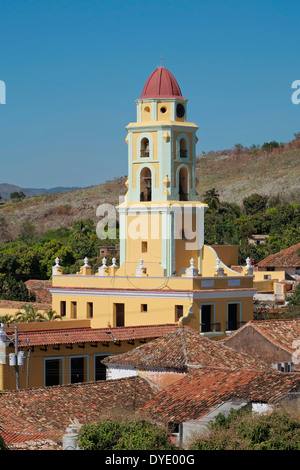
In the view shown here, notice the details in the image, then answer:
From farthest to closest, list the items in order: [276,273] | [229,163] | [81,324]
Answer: [229,163] < [276,273] < [81,324]

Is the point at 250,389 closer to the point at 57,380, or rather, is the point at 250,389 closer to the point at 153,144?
the point at 57,380

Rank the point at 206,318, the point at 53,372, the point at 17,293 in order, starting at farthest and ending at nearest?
1. the point at 17,293
2. the point at 206,318
3. the point at 53,372

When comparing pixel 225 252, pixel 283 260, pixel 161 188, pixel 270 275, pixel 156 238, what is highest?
pixel 161 188

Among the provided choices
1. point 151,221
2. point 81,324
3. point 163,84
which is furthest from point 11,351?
point 163,84

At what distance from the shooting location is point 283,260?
66688mm

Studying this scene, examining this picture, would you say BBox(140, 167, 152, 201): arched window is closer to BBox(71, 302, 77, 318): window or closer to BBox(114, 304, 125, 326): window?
BBox(114, 304, 125, 326): window

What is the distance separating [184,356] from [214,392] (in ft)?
15.1

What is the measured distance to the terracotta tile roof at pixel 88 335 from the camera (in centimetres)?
3009

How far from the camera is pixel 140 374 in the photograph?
26.2 metres

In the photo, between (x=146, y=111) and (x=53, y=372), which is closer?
(x=53, y=372)

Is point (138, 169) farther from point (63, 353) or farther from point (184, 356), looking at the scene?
point (184, 356)

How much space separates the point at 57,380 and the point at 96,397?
19.8 ft

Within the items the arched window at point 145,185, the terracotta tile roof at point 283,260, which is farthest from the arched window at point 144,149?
the terracotta tile roof at point 283,260

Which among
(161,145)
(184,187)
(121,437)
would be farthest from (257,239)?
(121,437)
